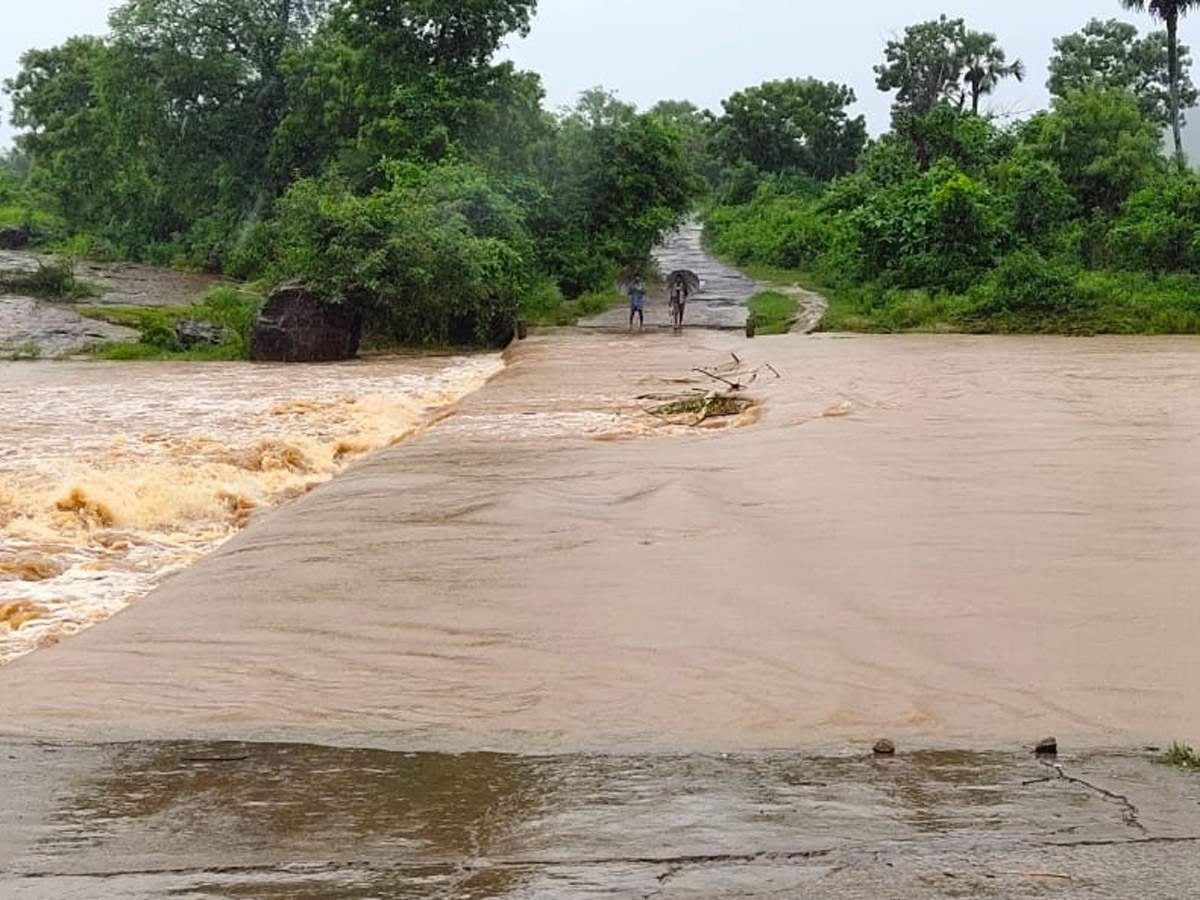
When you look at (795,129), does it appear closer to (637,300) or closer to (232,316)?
(637,300)

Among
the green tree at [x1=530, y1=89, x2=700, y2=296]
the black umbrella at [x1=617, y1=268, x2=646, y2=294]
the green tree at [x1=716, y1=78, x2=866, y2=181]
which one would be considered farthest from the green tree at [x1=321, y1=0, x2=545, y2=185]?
the green tree at [x1=716, y1=78, x2=866, y2=181]

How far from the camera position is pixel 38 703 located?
5684 millimetres

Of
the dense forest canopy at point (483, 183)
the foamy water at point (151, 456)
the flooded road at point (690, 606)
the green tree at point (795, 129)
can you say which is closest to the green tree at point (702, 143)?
the green tree at point (795, 129)

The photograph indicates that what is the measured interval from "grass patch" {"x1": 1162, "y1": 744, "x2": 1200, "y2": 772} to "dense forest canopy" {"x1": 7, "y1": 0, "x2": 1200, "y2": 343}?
945 inches

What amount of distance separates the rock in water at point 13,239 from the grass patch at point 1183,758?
50991mm

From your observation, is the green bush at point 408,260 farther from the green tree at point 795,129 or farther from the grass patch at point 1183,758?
the green tree at point 795,129

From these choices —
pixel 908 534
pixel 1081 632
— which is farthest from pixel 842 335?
pixel 1081 632

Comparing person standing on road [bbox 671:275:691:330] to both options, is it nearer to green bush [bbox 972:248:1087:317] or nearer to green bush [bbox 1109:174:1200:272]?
green bush [bbox 972:248:1087:317]

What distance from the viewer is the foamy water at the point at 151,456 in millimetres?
9172

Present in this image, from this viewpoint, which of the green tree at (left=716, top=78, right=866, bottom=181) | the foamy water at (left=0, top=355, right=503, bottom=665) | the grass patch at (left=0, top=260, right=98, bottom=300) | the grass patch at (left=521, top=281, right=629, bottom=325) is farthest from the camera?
the green tree at (left=716, top=78, right=866, bottom=181)

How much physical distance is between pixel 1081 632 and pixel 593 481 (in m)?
5.33

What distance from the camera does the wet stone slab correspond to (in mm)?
3471

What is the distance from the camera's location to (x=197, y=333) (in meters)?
29.5

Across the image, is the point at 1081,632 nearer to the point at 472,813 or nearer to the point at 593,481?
the point at 472,813
